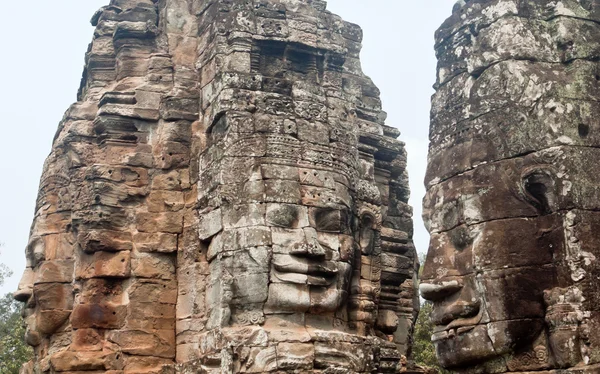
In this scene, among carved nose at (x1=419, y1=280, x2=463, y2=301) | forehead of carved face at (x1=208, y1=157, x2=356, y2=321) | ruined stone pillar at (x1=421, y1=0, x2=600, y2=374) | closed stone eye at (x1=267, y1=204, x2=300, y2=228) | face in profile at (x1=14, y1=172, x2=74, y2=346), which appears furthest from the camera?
face in profile at (x1=14, y1=172, x2=74, y2=346)

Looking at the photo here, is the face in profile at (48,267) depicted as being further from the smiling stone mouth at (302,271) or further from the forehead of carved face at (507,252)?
the forehead of carved face at (507,252)

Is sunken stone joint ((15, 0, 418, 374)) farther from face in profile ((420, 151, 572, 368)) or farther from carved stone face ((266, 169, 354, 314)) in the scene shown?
face in profile ((420, 151, 572, 368))

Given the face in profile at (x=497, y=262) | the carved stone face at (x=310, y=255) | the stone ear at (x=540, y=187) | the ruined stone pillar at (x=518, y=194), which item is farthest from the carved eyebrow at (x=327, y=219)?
the stone ear at (x=540, y=187)

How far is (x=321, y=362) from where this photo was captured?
10.7 metres

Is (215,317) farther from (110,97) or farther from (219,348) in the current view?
(110,97)

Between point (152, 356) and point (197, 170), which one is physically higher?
point (197, 170)

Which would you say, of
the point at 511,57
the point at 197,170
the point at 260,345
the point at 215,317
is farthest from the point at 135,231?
the point at 511,57

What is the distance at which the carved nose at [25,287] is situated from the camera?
1341cm

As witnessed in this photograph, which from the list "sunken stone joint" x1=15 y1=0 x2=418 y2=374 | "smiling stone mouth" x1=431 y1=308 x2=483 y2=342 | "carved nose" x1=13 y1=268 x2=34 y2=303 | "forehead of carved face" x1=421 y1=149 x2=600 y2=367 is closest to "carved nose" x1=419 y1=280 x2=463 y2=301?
"forehead of carved face" x1=421 y1=149 x2=600 y2=367

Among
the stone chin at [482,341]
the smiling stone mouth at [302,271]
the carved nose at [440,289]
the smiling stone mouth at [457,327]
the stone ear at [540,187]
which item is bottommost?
the stone chin at [482,341]

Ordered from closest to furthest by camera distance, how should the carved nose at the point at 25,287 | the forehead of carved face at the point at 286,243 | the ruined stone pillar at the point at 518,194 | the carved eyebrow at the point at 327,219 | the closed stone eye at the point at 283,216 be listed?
the ruined stone pillar at the point at 518,194, the forehead of carved face at the point at 286,243, the closed stone eye at the point at 283,216, the carved eyebrow at the point at 327,219, the carved nose at the point at 25,287

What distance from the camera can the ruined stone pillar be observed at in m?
4.28

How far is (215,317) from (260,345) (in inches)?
36.7

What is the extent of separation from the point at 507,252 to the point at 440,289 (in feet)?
1.53
